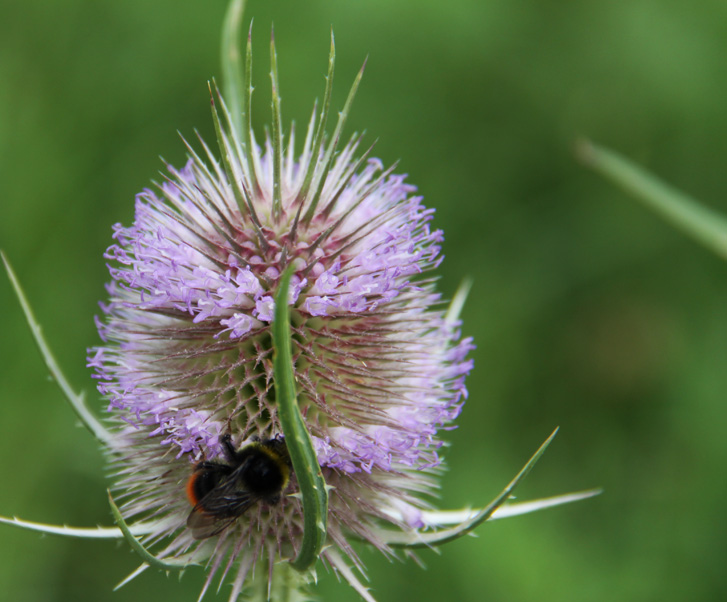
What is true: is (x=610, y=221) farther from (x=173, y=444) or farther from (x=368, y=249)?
(x=173, y=444)

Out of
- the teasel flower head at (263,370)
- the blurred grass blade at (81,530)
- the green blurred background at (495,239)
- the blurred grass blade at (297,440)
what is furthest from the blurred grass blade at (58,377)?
the green blurred background at (495,239)

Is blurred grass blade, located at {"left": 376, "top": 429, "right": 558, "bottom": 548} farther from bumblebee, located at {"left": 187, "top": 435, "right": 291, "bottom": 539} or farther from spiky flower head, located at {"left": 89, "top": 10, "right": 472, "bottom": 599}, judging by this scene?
bumblebee, located at {"left": 187, "top": 435, "right": 291, "bottom": 539}

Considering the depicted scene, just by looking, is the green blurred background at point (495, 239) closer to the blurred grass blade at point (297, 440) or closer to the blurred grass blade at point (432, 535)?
the blurred grass blade at point (432, 535)

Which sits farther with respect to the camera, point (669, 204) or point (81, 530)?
point (669, 204)

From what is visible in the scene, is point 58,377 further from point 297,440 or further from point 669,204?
point 669,204

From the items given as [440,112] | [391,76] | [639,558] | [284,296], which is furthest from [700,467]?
[284,296]

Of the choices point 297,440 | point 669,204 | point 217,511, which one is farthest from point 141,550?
point 669,204

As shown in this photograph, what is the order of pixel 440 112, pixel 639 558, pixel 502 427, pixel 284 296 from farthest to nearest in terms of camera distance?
1. pixel 440 112
2. pixel 502 427
3. pixel 639 558
4. pixel 284 296
